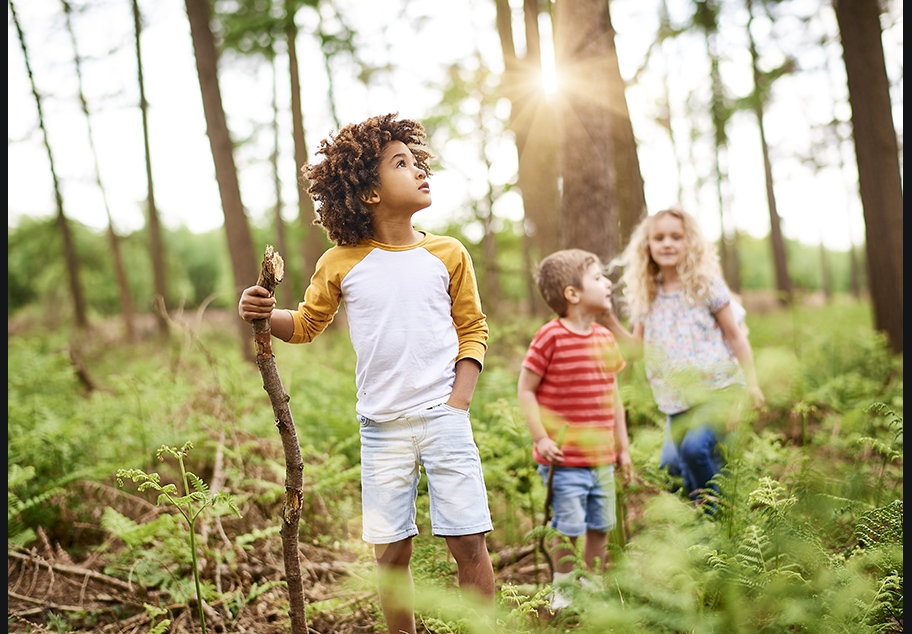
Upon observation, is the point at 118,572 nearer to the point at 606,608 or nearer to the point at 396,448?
the point at 396,448

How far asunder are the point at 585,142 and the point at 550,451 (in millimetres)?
3189

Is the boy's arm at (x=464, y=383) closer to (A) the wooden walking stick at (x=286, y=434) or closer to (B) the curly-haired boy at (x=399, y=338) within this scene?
(B) the curly-haired boy at (x=399, y=338)

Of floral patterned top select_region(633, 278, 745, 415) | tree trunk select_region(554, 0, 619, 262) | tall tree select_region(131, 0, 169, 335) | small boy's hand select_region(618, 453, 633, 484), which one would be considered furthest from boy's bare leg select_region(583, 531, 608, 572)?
tall tree select_region(131, 0, 169, 335)

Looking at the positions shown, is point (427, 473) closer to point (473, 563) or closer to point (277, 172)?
point (473, 563)

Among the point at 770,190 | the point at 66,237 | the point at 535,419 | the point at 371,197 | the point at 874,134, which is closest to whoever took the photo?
the point at 371,197

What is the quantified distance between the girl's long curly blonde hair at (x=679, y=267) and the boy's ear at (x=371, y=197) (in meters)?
1.76

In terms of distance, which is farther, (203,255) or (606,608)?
(203,255)

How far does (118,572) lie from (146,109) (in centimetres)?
1399

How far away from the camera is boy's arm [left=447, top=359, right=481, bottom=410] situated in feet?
7.74

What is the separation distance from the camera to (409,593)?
241 centimetres

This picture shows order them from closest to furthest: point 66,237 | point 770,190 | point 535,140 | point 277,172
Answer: point 535,140 → point 66,237 → point 770,190 → point 277,172

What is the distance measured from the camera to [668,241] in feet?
11.8

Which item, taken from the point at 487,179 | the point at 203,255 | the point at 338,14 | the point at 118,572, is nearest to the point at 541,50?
the point at 487,179

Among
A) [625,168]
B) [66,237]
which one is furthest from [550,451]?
[66,237]
